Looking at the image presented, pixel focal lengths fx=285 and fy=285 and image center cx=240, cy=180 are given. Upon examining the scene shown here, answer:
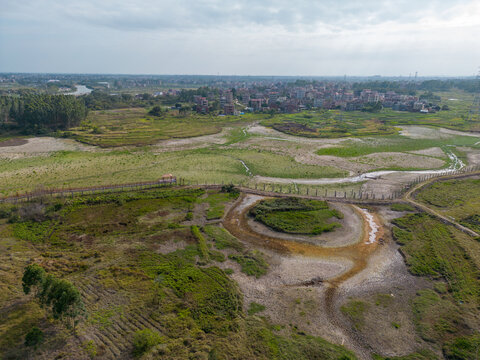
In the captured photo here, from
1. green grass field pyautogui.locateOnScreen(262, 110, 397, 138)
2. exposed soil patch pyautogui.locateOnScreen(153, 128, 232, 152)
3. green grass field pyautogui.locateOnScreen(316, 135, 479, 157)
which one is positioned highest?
green grass field pyautogui.locateOnScreen(262, 110, 397, 138)

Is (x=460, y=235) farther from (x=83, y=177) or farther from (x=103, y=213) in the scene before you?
(x=83, y=177)

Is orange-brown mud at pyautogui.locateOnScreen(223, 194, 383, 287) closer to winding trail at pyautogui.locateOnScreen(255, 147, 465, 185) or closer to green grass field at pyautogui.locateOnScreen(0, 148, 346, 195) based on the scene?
winding trail at pyautogui.locateOnScreen(255, 147, 465, 185)

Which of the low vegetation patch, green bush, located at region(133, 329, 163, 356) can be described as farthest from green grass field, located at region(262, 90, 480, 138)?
green bush, located at region(133, 329, 163, 356)

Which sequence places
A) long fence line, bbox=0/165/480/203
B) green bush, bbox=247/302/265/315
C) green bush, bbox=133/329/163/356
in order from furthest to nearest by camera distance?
long fence line, bbox=0/165/480/203 → green bush, bbox=247/302/265/315 → green bush, bbox=133/329/163/356

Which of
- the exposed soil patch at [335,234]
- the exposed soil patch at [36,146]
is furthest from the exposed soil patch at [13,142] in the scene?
the exposed soil patch at [335,234]

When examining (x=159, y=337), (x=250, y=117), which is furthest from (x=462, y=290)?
(x=250, y=117)

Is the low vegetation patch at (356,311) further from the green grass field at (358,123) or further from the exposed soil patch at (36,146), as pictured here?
the green grass field at (358,123)

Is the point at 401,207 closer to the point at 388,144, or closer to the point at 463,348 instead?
the point at 463,348
